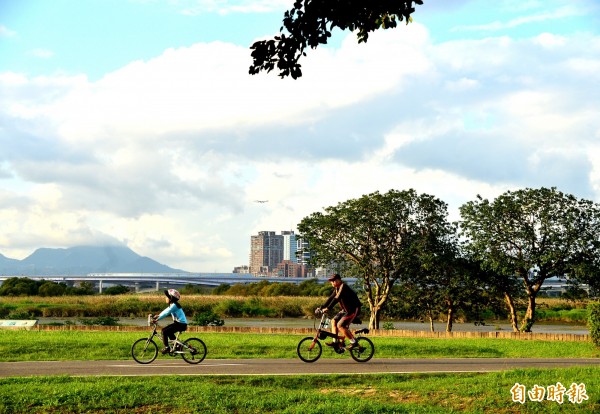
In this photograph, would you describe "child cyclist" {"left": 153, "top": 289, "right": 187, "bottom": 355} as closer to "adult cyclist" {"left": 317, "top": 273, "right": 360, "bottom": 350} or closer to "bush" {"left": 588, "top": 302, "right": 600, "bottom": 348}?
"adult cyclist" {"left": 317, "top": 273, "right": 360, "bottom": 350}

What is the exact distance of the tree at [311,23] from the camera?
10.3 meters

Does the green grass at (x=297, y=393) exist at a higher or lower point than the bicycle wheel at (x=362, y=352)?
lower

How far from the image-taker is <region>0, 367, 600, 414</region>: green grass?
1278cm

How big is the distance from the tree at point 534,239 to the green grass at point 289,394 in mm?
21223

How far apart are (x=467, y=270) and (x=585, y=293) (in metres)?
5.97

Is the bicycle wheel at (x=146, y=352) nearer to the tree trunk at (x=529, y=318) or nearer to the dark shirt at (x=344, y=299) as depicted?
the dark shirt at (x=344, y=299)

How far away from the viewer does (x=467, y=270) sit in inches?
1542

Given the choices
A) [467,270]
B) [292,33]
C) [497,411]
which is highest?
[292,33]

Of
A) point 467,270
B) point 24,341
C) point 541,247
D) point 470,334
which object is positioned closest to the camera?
point 24,341

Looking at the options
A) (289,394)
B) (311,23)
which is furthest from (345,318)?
(311,23)

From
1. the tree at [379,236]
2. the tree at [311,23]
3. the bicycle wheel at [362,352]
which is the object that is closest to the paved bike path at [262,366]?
the bicycle wheel at [362,352]

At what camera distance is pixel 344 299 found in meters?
17.6

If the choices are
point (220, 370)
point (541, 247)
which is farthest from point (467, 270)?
point (220, 370)

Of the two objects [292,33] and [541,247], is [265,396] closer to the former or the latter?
[292,33]
